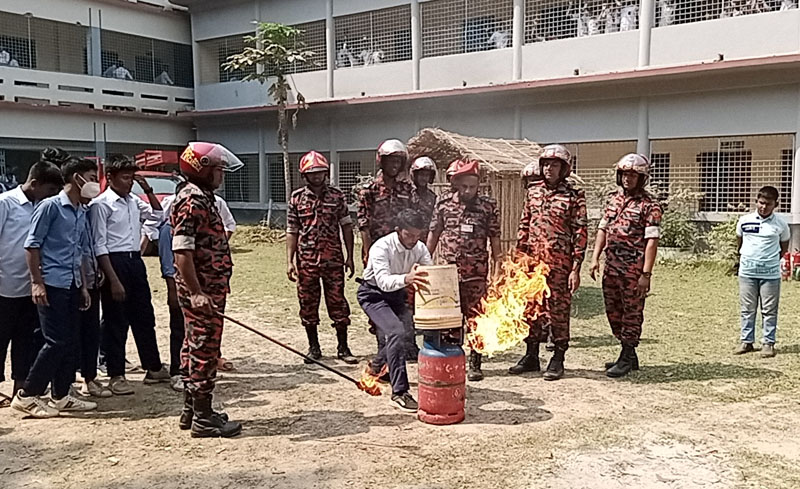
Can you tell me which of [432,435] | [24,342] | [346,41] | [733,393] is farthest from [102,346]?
[346,41]

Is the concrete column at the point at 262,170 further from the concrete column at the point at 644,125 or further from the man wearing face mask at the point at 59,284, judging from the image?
the man wearing face mask at the point at 59,284

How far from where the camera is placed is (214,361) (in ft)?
15.3

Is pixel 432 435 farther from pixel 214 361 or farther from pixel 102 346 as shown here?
pixel 102 346

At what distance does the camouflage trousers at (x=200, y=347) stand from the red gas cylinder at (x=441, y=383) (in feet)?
4.62

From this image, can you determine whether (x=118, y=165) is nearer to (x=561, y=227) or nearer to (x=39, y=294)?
(x=39, y=294)

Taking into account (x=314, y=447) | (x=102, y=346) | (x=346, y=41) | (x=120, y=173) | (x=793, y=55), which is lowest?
(x=314, y=447)

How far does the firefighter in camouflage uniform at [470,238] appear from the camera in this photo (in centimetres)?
612

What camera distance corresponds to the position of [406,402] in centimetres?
526

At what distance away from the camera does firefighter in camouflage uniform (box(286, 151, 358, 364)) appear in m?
6.71

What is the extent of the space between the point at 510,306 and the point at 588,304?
4213mm

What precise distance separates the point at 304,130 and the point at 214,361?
16441 millimetres

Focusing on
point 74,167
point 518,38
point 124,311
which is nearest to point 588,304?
point 124,311

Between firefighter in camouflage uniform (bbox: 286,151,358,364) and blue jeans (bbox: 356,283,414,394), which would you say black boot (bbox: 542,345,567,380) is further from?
firefighter in camouflage uniform (bbox: 286,151,358,364)

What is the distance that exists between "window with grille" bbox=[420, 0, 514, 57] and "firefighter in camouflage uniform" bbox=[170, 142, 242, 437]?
13.0 meters
